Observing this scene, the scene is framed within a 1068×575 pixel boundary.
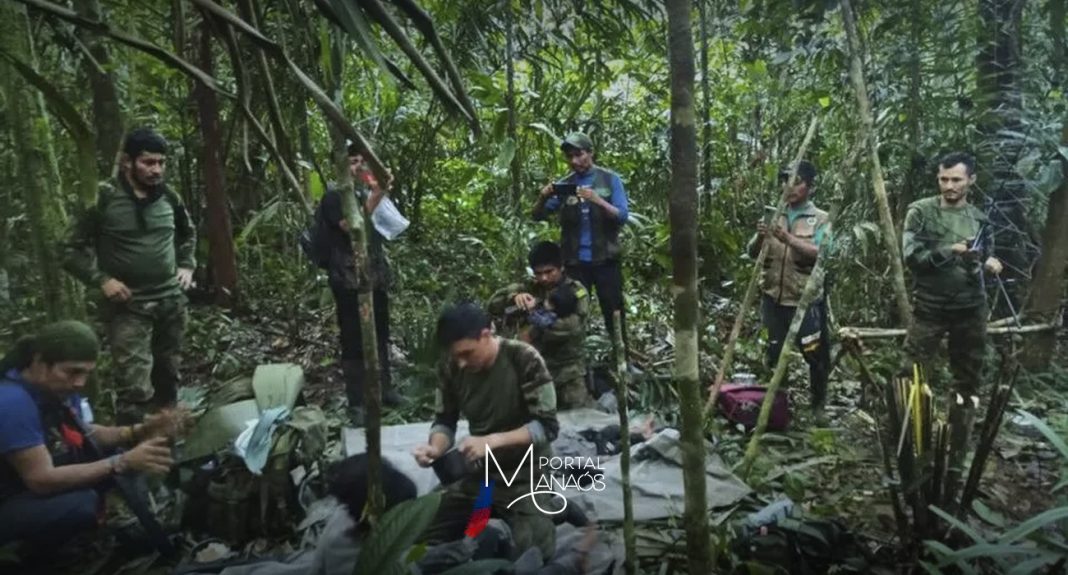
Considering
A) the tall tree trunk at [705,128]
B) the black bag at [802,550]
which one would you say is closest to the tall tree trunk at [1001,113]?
the tall tree trunk at [705,128]

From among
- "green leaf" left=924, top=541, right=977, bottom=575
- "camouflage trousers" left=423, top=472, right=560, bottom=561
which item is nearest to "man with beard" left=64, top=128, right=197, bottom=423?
"camouflage trousers" left=423, top=472, right=560, bottom=561

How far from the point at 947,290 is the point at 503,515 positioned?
262 centimetres

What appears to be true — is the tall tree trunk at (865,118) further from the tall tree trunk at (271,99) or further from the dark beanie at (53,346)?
the dark beanie at (53,346)

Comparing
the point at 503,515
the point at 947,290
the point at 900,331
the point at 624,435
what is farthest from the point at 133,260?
the point at 947,290

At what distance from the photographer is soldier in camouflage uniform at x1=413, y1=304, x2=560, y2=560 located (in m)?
2.53

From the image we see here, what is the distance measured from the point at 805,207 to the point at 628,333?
65.7 inches

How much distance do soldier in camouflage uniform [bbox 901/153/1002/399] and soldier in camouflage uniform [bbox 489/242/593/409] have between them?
1.70m

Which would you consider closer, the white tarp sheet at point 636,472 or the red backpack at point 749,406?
the white tarp sheet at point 636,472

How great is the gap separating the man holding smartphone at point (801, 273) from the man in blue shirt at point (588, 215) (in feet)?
2.61

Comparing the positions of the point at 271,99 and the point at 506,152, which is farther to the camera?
the point at 506,152

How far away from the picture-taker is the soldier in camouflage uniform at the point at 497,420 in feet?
8.29

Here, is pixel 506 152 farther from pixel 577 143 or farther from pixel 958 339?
pixel 958 339

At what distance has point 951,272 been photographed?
12.8ft

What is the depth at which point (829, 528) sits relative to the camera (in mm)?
2514
